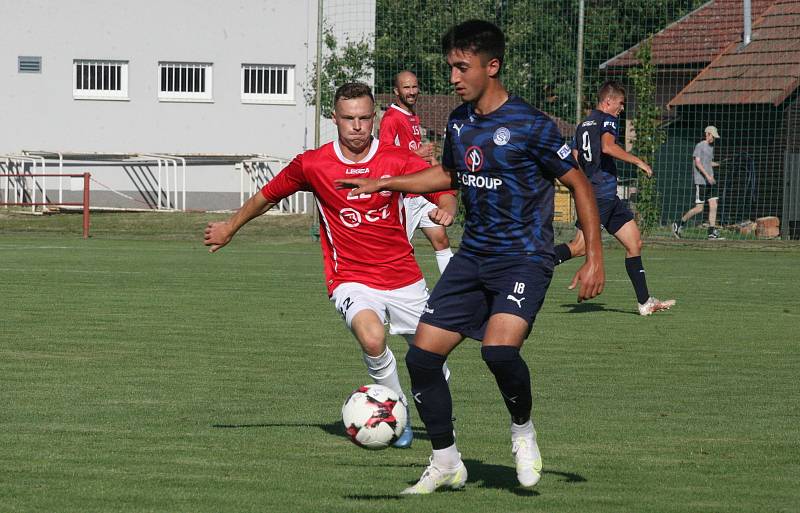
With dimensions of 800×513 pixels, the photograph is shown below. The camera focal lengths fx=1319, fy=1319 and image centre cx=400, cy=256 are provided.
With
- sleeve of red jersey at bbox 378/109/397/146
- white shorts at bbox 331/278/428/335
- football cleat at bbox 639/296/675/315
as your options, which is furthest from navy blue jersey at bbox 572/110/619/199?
white shorts at bbox 331/278/428/335

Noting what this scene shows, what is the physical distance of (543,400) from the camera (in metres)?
8.40

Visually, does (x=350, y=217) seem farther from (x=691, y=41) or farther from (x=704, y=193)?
(x=691, y=41)

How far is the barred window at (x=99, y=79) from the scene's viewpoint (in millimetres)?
39312

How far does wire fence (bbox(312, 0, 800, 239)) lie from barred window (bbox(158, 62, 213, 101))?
7194 millimetres

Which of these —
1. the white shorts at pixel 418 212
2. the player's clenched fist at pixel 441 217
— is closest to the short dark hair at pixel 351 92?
the player's clenched fist at pixel 441 217

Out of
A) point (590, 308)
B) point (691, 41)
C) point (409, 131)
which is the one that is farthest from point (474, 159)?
point (691, 41)

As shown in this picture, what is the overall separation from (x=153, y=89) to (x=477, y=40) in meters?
34.7

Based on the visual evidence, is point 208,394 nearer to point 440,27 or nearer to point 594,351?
point 594,351

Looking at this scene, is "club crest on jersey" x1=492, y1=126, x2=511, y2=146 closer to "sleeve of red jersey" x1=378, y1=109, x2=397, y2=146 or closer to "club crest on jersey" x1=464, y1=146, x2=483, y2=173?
"club crest on jersey" x1=464, y1=146, x2=483, y2=173

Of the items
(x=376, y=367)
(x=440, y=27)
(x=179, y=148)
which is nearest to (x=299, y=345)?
(x=376, y=367)

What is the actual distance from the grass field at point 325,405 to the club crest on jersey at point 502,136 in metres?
1.54

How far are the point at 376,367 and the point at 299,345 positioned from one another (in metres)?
3.94

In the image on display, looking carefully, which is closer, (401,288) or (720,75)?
(401,288)

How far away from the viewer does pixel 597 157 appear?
13961 mm
